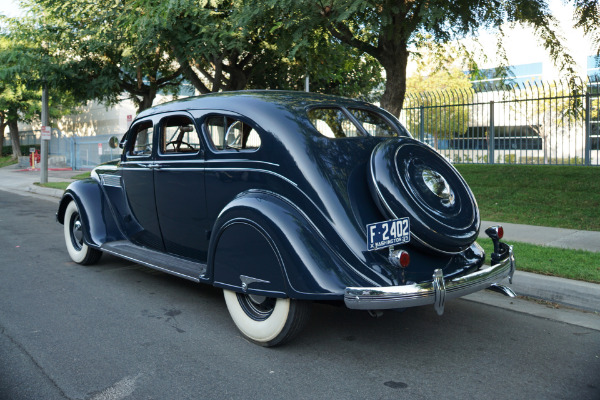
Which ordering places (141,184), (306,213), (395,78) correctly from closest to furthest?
(306,213) < (141,184) < (395,78)

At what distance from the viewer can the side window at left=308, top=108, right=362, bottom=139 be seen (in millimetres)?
4320

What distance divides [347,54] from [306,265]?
12338 millimetres

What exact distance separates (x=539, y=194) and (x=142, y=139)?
25.8ft

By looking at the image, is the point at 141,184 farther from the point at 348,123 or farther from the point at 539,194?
the point at 539,194

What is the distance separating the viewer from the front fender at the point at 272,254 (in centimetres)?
356

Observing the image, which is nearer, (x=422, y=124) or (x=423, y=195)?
(x=423, y=195)

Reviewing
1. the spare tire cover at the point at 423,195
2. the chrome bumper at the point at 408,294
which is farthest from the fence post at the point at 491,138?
the chrome bumper at the point at 408,294

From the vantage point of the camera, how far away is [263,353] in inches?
152

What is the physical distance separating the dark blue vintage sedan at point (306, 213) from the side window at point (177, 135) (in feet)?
0.09

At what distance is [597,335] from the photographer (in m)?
4.22

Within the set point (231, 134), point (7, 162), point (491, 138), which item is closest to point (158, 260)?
point (231, 134)

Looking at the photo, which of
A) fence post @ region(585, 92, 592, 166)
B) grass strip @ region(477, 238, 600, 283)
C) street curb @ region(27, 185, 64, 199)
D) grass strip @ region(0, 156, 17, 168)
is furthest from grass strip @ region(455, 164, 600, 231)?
grass strip @ region(0, 156, 17, 168)

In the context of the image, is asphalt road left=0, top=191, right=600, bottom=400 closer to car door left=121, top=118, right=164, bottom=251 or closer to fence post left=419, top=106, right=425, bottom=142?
car door left=121, top=118, right=164, bottom=251

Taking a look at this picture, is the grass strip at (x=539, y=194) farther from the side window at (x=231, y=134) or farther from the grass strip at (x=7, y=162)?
the grass strip at (x=7, y=162)
